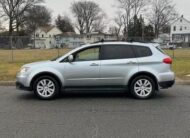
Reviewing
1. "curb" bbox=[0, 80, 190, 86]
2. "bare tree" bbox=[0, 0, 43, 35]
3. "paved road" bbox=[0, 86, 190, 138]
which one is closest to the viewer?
"paved road" bbox=[0, 86, 190, 138]

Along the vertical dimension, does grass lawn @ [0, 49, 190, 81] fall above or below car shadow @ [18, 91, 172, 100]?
above

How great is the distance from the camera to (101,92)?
34.6ft

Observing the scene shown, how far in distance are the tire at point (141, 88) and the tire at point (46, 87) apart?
6.72 feet

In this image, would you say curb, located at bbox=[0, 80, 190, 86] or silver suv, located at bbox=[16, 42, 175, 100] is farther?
curb, located at bbox=[0, 80, 190, 86]

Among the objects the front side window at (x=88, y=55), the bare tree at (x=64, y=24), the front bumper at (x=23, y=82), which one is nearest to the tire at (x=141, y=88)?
the front side window at (x=88, y=55)

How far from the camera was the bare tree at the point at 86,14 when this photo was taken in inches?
4572

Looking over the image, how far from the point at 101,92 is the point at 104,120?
3.63 m

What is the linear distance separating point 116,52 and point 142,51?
2.35 ft

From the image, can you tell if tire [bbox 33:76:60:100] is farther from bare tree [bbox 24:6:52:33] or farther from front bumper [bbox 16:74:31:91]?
bare tree [bbox 24:6:52:33]

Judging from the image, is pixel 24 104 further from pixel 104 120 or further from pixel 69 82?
pixel 104 120

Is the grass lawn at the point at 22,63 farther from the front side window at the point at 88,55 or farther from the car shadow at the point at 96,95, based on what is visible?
the front side window at the point at 88,55

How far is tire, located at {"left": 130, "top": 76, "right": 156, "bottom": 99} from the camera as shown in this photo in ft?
31.0

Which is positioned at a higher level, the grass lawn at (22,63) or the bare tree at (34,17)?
the bare tree at (34,17)

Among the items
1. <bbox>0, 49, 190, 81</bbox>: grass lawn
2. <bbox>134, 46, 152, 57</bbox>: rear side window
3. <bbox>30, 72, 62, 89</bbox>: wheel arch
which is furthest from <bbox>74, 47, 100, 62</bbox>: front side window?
<bbox>0, 49, 190, 81</bbox>: grass lawn
